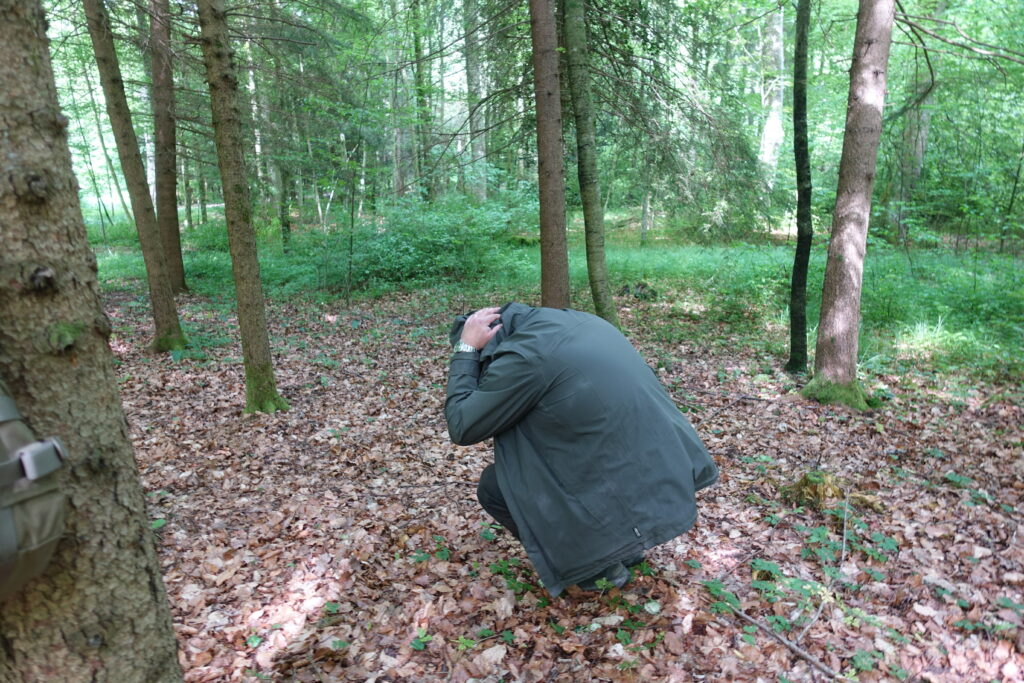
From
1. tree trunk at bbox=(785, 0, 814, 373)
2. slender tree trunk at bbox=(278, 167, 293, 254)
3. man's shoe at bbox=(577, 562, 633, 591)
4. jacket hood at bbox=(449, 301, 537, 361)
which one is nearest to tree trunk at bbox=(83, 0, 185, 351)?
slender tree trunk at bbox=(278, 167, 293, 254)

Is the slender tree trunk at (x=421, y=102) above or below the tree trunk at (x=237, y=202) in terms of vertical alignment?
above

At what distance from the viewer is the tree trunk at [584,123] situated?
7.22m

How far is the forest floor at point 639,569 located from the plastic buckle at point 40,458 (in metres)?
1.89

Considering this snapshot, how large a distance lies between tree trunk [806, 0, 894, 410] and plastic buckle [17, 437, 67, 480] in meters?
6.73

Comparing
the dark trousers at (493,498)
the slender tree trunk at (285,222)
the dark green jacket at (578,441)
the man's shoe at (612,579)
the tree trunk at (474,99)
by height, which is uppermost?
the tree trunk at (474,99)

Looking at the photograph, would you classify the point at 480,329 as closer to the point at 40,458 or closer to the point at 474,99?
the point at 40,458

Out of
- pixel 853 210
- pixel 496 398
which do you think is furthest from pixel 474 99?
pixel 496 398

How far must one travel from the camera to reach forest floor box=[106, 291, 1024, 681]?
2.79 m

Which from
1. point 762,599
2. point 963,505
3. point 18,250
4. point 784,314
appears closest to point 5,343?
point 18,250

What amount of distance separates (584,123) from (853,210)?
322 cm

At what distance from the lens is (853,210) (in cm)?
602

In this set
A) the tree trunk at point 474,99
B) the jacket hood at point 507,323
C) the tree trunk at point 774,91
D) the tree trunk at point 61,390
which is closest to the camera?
the tree trunk at point 61,390

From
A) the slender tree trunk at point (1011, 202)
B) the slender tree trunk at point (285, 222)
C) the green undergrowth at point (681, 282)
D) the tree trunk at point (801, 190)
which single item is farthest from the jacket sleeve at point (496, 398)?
the slender tree trunk at point (285, 222)

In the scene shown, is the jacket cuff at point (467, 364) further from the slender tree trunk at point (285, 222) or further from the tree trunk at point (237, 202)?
the slender tree trunk at point (285, 222)
